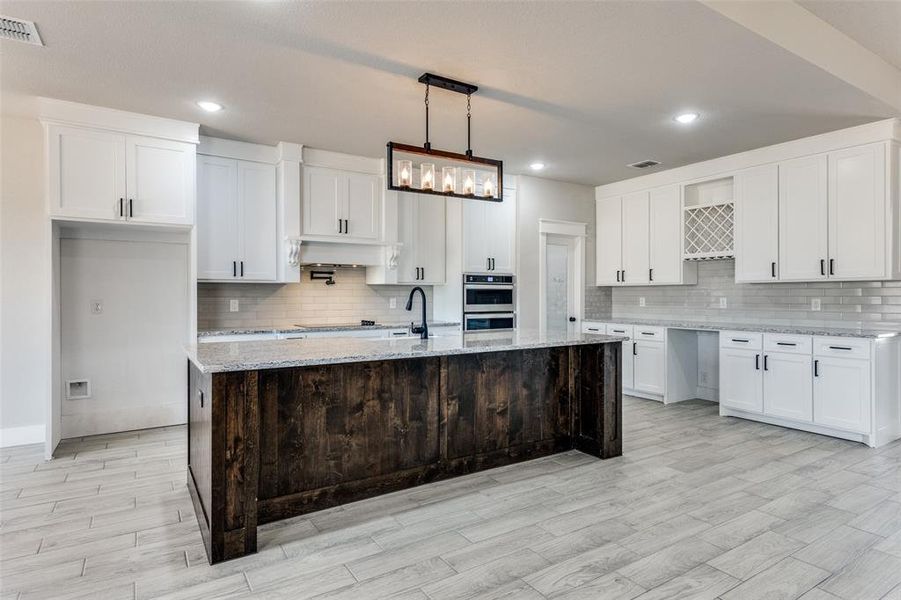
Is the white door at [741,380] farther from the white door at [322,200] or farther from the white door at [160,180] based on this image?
the white door at [160,180]

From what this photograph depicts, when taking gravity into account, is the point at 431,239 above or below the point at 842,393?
above

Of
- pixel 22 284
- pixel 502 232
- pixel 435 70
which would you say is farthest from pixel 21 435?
pixel 502 232

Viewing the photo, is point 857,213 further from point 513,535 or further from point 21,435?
point 21,435

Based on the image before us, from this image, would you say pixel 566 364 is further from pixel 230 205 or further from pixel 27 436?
pixel 27 436

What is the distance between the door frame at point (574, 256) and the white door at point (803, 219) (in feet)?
7.85

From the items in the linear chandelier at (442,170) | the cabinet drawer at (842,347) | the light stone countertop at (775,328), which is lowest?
the cabinet drawer at (842,347)

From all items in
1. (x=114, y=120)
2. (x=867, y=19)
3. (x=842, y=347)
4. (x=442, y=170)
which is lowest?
(x=842, y=347)

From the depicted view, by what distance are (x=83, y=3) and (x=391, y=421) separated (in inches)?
109

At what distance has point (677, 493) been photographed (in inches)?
125

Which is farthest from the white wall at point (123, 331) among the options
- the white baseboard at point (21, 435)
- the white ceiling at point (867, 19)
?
the white ceiling at point (867, 19)

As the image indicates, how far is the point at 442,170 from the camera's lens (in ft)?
11.3

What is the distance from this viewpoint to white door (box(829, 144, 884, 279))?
4.30m

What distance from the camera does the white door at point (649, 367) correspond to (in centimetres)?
576

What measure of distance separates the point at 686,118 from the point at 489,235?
8.12 ft
